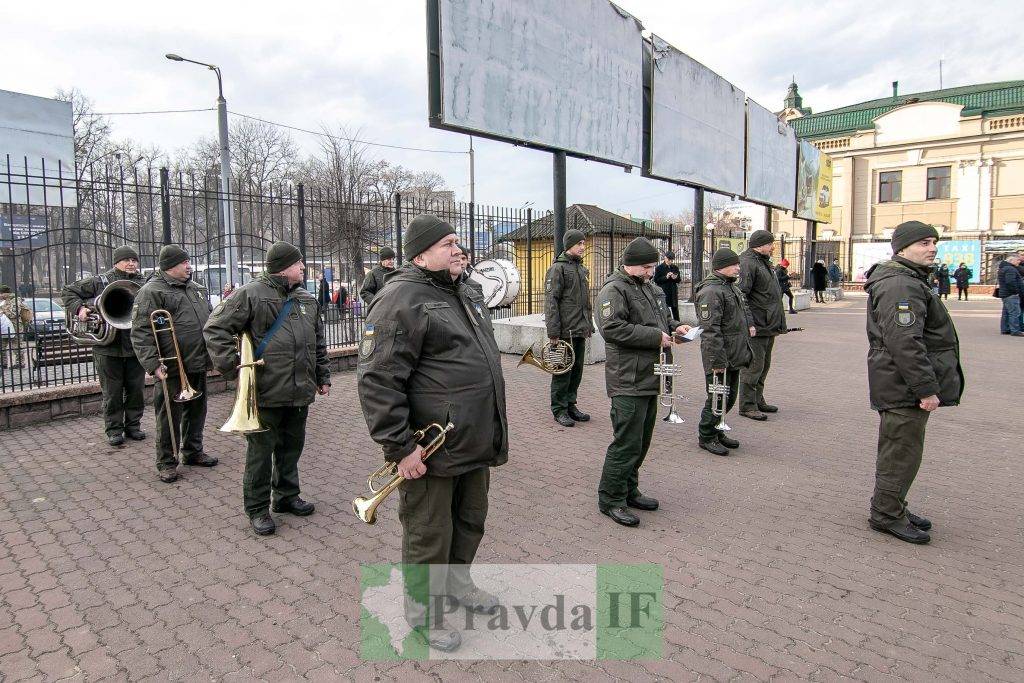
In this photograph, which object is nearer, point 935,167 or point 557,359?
point 557,359

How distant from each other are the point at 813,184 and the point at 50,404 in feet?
90.5

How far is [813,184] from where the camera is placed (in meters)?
26.8

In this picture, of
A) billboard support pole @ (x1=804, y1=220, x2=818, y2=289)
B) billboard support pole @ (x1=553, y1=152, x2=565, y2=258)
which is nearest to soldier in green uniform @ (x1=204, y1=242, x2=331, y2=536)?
billboard support pole @ (x1=553, y1=152, x2=565, y2=258)

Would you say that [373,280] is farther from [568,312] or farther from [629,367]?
[629,367]

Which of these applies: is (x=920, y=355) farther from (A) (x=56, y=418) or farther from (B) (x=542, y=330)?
(A) (x=56, y=418)

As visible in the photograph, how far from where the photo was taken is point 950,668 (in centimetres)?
285

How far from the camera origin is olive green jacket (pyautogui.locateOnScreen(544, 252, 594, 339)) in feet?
23.6

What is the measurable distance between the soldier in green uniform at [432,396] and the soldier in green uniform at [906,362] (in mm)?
2640

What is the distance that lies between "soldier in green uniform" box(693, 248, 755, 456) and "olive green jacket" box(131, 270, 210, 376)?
453 cm

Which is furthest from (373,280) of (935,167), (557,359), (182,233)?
(935,167)

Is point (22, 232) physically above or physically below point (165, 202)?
below

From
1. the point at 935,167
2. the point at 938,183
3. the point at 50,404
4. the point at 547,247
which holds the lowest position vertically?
the point at 50,404

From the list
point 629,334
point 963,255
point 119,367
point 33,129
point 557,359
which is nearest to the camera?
point 629,334

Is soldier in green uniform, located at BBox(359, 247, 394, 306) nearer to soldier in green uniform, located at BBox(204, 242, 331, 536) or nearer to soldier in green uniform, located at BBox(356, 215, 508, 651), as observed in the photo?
soldier in green uniform, located at BBox(204, 242, 331, 536)
